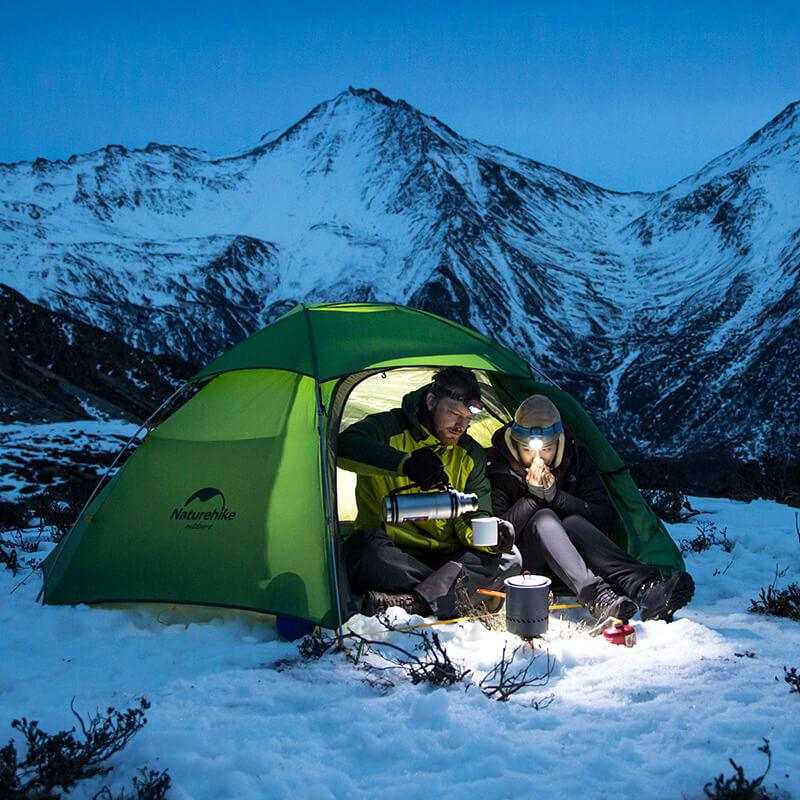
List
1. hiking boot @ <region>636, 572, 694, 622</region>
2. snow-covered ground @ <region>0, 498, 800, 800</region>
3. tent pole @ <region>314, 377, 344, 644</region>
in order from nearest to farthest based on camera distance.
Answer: snow-covered ground @ <region>0, 498, 800, 800</region>, tent pole @ <region>314, 377, 344, 644</region>, hiking boot @ <region>636, 572, 694, 622</region>

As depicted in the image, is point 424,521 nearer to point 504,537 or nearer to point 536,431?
point 504,537

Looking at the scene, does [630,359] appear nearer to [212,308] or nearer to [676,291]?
[676,291]

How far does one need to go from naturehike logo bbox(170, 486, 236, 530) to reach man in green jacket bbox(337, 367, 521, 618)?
77 cm

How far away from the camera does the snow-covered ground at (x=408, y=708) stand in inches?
125

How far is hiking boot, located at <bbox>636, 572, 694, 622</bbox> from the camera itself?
488 cm

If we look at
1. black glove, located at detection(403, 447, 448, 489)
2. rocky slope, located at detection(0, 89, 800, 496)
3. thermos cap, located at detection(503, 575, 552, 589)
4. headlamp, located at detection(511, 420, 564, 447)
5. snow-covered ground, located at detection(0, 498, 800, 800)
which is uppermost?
rocky slope, located at detection(0, 89, 800, 496)

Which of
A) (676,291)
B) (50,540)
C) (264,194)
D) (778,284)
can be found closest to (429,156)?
(264,194)

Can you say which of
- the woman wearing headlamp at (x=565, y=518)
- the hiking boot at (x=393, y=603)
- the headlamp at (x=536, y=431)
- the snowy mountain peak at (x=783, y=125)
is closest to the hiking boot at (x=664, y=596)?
the woman wearing headlamp at (x=565, y=518)

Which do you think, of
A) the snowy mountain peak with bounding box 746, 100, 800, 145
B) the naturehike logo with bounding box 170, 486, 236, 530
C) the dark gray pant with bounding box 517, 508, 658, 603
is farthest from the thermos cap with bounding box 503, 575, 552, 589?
the snowy mountain peak with bounding box 746, 100, 800, 145

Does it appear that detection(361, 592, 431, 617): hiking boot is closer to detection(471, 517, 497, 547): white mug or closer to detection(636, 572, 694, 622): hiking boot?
detection(471, 517, 497, 547): white mug

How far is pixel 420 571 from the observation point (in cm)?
521

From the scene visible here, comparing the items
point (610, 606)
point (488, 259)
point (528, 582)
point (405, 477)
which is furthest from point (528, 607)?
point (488, 259)

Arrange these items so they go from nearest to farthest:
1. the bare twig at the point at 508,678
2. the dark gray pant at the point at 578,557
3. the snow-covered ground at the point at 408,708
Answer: the snow-covered ground at the point at 408,708 < the bare twig at the point at 508,678 < the dark gray pant at the point at 578,557

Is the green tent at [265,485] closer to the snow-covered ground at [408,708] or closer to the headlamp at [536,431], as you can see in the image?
the snow-covered ground at [408,708]
